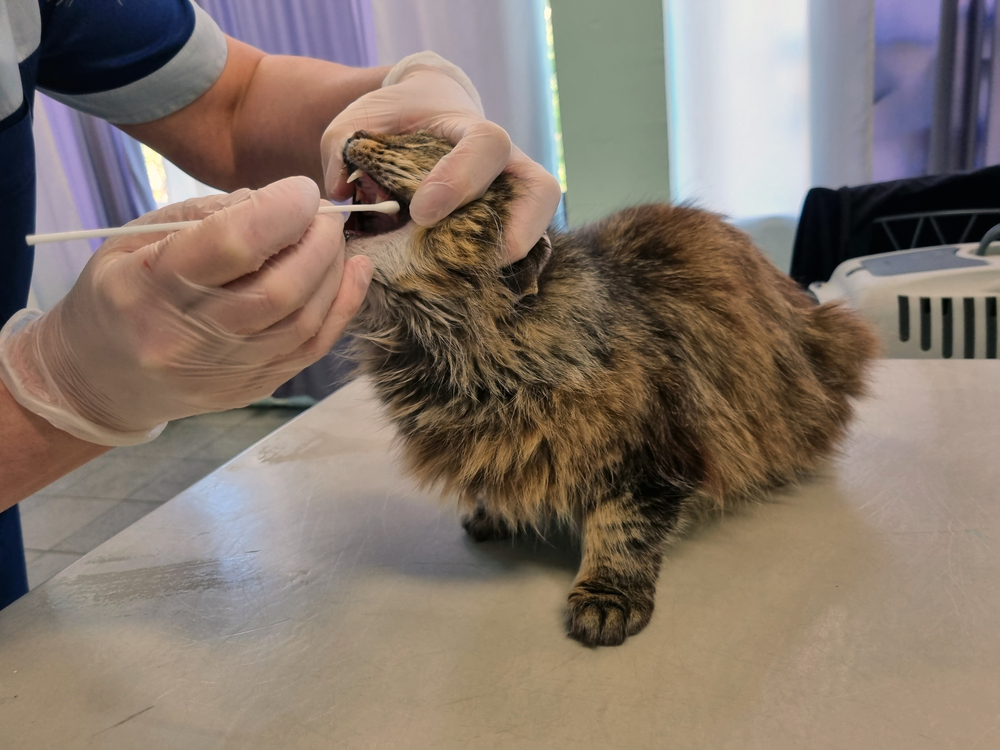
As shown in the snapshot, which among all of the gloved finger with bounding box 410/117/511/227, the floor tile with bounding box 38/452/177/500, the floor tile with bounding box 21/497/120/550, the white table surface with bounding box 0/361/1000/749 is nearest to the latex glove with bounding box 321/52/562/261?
the gloved finger with bounding box 410/117/511/227

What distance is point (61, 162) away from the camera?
Answer: 2.95 m

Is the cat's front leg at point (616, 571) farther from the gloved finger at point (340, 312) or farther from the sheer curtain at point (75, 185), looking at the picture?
the sheer curtain at point (75, 185)

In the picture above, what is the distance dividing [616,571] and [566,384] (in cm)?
23

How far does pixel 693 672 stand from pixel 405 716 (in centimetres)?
29

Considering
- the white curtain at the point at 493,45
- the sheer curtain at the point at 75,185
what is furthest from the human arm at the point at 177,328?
the sheer curtain at the point at 75,185

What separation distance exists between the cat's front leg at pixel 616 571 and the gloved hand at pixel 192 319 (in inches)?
15.7

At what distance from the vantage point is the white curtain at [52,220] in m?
2.76

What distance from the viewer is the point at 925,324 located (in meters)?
1.55

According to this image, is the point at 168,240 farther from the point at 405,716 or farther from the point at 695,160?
the point at 695,160

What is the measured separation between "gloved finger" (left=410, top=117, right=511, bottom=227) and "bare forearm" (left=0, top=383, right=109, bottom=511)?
1.54ft

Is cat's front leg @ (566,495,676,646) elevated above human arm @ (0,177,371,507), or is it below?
below

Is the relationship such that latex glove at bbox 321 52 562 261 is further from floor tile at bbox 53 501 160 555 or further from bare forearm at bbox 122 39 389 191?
floor tile at bbox 53 501 160 555

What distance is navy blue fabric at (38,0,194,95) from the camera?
1.00 metres

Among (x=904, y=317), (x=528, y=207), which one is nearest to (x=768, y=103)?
(x=904, y=317)
